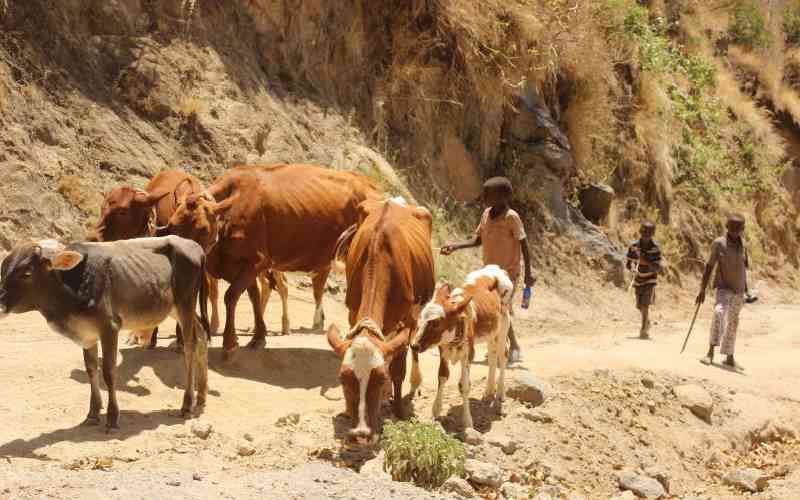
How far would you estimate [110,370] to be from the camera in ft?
26.2

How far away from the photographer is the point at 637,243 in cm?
1478

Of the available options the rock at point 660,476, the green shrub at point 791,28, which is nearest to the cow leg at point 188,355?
the rock at point 660,476

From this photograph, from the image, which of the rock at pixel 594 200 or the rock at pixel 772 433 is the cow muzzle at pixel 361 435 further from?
the rock at pixel 594 200

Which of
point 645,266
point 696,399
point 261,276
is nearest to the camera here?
point 696,399

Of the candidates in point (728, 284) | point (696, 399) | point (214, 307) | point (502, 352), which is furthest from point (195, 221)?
point (728, 284)

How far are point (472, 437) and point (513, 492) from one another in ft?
2.36

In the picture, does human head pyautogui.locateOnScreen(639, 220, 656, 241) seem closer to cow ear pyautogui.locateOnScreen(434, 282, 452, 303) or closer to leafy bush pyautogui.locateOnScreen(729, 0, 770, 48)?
cow ear pyautogui.locateOnScreen(434, 282, 452, 303)

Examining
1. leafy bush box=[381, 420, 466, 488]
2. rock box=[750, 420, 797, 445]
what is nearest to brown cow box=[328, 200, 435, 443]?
leafy bush box=[381, 420, 466, 488]

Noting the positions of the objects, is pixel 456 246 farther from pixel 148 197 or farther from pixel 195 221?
pixel 148 197

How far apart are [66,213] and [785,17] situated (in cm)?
2643

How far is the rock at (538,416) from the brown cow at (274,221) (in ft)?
8.95

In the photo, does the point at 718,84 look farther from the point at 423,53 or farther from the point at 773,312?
the point at 423,53

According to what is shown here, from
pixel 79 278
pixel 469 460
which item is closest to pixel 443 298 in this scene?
pixel 469 460

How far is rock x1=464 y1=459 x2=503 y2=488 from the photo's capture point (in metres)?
8.29
